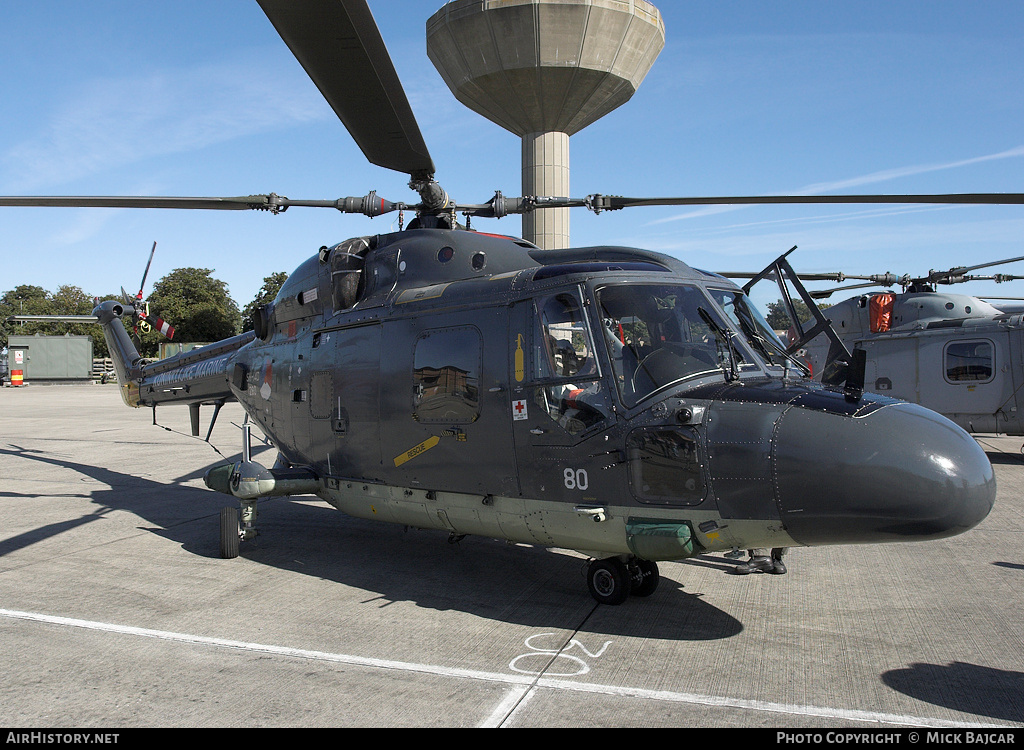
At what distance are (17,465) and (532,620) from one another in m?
12.4

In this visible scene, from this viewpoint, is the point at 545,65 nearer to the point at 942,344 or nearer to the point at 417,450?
the point at 942,344

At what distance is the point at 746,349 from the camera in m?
5.20

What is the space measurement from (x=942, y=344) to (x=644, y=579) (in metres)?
11.6

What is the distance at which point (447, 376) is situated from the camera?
6.02 metres

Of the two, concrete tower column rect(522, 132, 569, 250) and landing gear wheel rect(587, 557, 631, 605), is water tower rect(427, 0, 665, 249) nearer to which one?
concrete tower column rect(522, 132, 569, 250)

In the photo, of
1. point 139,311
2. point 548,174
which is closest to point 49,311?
point 548,174

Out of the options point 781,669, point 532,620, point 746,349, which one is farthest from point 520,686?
point 746,349

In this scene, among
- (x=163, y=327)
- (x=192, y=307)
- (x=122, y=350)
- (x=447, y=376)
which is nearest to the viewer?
(x=447, y=376)

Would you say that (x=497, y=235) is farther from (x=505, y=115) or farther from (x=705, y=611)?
(x=505, y=115)

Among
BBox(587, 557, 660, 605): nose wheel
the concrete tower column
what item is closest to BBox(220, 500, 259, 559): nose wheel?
BBox(587, 557, 660, 605): nose wheel

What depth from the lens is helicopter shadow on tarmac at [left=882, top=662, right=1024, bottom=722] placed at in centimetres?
387

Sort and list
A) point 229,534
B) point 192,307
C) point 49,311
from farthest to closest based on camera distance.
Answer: point 49,311 → point 192,307 → point 229,534

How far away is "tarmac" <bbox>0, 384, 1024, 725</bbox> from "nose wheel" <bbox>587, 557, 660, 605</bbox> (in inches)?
4.3

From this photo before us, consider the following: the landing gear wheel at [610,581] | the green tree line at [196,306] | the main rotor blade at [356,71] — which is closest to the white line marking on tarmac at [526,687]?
the landing gear wheel at [610,581]
